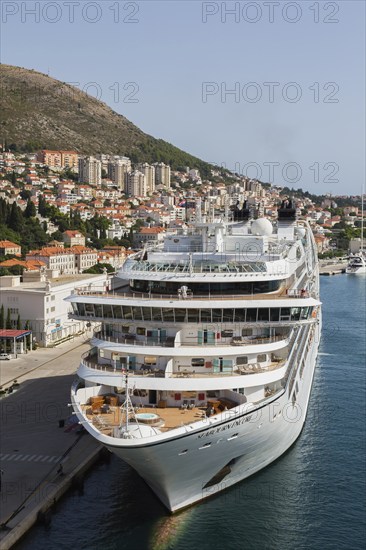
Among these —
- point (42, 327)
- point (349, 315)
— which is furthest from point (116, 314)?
point (349, 315)

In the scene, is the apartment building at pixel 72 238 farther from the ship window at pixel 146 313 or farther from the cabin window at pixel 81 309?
the ship window at pixel 146 313

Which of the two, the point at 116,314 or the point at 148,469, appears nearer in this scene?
the point at 148,469

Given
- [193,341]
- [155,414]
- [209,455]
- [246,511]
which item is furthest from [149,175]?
[209,455]

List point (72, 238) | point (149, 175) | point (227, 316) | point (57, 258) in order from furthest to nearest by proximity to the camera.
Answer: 1. point (149, 175)
2. point (72, 238)
3. point (57, 258)
4. point (227, 316)

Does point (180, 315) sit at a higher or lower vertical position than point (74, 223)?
lower

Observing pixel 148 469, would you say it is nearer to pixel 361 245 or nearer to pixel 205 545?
pixel 205 545

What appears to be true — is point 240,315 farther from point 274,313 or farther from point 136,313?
point 136,313
